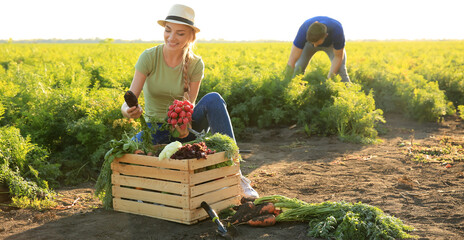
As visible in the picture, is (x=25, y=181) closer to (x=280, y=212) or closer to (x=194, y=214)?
(x=194, y=214)

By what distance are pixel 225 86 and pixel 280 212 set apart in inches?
194

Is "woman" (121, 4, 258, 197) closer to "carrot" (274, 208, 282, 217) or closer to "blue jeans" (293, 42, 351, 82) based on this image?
"carrot" (274, 208, 282, 217)

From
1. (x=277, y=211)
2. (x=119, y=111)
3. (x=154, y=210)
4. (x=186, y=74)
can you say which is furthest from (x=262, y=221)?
(x=119, y=111)

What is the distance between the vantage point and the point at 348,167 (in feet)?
20.0

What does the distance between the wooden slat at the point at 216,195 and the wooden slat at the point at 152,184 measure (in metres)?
0.13

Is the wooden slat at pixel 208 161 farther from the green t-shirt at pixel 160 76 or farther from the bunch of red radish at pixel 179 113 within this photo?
the green t-shirt at pixel 160 76

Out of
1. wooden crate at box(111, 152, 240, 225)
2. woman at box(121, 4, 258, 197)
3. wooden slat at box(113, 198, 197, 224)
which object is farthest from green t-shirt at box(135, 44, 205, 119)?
wooden slat at box(113, 198, 197, 224)

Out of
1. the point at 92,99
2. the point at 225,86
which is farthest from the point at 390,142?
the point at 92,99

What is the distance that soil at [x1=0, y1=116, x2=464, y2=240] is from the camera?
3693mm

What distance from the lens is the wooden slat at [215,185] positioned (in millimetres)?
3773

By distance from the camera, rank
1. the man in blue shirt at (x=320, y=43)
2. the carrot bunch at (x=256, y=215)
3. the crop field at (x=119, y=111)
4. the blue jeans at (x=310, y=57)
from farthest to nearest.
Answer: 1. the blue jeans at (x=310, y=57)
2. the man in blue shirt at (x=320, y=43)
3. the crop field at (x=119, y=111)
4. the carrot bunch at (x=256, y=215)

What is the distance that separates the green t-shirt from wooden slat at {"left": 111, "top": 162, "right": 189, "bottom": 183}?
0.62 metres

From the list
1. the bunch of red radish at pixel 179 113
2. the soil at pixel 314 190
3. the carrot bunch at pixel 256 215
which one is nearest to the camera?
the soil at pixel 314 190

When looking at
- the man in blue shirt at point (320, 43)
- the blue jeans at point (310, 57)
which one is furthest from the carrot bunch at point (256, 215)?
the blue jeans at point (310, 57)
